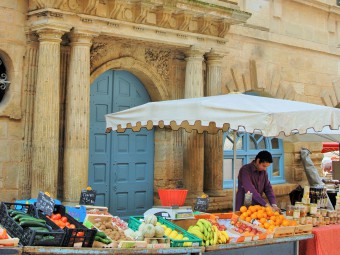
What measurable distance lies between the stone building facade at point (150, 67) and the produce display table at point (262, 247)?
10.3 ft

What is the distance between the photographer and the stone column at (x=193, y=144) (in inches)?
410

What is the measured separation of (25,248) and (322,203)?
4.80 m

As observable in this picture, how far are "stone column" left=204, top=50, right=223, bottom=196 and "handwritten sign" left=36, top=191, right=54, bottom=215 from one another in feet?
17.0

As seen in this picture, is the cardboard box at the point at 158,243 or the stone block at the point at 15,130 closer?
the cardboard box at the point at 158,243

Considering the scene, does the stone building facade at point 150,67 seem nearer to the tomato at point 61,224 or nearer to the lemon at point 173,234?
the tomato at point 61,224

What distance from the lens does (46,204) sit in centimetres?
594

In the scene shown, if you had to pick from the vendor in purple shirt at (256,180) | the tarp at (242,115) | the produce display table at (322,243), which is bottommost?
the produce display table at (322,243)

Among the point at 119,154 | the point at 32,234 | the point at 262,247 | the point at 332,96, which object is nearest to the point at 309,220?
the point at 262,247

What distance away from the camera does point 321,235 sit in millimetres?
7199

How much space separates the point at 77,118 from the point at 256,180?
2851 millimetres

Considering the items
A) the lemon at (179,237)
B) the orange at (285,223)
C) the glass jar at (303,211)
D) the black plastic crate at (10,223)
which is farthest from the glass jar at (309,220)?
the black plastic crate at (10,223)

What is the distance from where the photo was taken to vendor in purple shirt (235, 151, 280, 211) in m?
8.10

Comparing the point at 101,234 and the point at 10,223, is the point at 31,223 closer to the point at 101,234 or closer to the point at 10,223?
the point at 10,223

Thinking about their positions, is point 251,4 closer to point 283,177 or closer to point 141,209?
point 283,177
